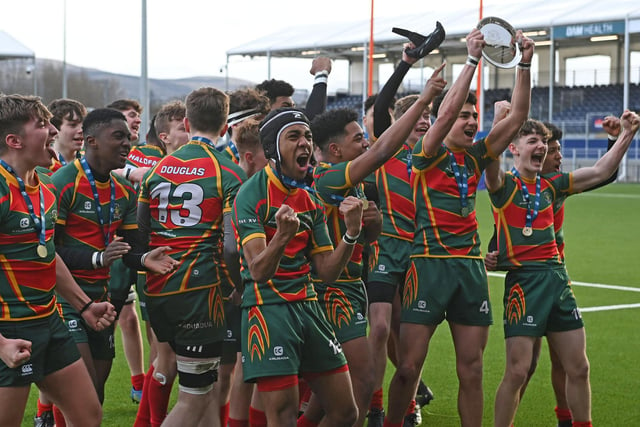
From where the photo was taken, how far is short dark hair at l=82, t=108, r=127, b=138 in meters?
5.71

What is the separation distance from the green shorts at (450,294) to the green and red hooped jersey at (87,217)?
6.24 feet

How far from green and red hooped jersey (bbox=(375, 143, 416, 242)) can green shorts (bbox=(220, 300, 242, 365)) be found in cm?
143

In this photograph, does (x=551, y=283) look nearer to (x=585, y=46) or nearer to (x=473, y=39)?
(x=473, y=39)

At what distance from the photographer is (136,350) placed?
793 centimetres

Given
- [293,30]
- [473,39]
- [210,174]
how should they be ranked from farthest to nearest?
1. [293,30]
2. [473,39]
3. [210,174]

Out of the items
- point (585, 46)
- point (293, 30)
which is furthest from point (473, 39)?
point (293, 30)

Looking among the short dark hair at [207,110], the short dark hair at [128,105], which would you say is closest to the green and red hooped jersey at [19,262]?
the short dark hair at [207,110]

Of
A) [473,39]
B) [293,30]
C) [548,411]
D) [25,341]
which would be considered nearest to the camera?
[25,341]

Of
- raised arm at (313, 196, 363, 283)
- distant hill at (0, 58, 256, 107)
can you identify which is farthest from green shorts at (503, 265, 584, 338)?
distant hill at (0, 58, 256, 107)

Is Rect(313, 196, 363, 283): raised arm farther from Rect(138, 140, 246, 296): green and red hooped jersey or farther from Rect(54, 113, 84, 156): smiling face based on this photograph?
Rect(54, 113, 84, 156): smiling face

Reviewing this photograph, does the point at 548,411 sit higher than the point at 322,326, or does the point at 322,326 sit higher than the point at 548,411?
the point at 322,326

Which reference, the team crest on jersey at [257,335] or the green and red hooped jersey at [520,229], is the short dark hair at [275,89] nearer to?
the green and red hooped jersey at [520,229]

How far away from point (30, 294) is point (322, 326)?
147 cm

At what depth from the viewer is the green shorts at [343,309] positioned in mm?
5496
